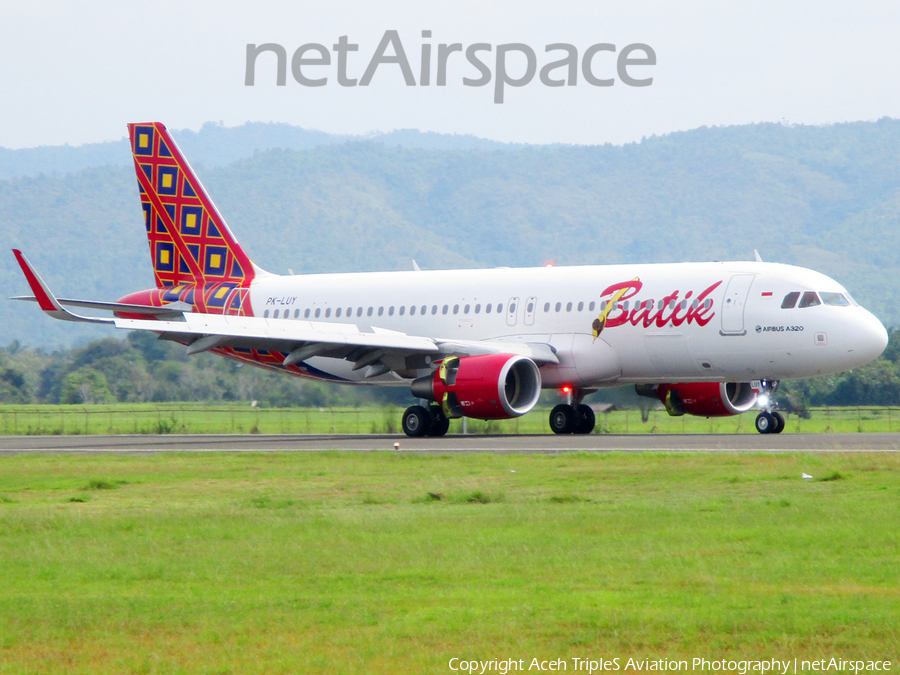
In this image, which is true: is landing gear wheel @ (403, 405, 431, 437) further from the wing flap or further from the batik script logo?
the batik script logo

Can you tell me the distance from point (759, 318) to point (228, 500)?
15.9m

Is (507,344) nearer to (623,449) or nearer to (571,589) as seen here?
(623,449)

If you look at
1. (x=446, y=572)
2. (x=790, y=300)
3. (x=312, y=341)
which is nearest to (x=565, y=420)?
(x=790, y=300)

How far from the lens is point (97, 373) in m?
72.8

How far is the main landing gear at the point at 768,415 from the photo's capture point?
30.4 m

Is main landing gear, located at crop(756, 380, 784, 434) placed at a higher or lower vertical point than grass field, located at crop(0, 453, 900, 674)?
higher

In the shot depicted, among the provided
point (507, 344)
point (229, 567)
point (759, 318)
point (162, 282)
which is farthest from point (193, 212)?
point (229, 567)

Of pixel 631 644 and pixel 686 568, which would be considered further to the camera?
pixel 686 568

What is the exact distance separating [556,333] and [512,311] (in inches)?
61.7

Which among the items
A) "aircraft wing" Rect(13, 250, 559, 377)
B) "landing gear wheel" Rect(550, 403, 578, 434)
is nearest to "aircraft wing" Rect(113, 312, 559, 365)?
"aircraft wing" Rect(13, 250, 559, 377)

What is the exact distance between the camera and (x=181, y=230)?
3894 centimetres

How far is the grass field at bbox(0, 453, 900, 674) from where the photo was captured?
26.8 ft

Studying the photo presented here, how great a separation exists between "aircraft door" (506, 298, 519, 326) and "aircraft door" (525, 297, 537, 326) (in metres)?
0.29

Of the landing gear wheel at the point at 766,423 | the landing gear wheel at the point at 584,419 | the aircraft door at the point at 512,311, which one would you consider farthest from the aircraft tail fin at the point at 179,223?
the landing gear wheel at the point at 766,423
